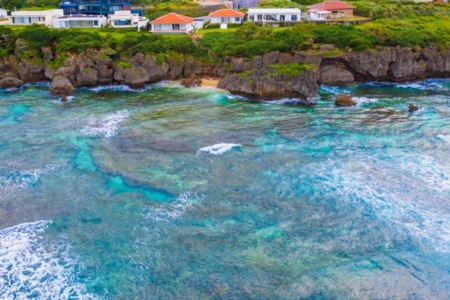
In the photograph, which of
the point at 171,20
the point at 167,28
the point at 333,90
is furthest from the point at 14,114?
the point at 333,90

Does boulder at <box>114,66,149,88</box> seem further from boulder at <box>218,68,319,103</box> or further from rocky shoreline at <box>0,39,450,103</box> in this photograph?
boulder at <box>218,68,319,103</box>

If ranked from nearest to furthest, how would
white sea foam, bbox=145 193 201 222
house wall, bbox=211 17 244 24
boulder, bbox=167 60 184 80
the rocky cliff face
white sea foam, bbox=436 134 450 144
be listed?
white sea foam, bbox=145 193 201 222
white sea foam, bbox=436 134 450 144
the rocky cliff face
boulder, bbox=167 60 184 80
house wall, bbox=211 17 244 24

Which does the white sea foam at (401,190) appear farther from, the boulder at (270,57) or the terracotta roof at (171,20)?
the terracotta roof at (171,20)

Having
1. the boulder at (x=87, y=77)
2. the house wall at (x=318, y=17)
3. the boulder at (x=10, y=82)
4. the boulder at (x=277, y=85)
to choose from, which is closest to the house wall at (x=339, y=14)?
the house wall at (x=318, y=17)

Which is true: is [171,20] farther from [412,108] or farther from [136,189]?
[136,189]

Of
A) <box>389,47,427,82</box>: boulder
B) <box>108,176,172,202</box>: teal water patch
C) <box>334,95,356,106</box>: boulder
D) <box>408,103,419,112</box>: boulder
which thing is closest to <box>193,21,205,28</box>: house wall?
<box>389,47,427,82</box>: boulder
